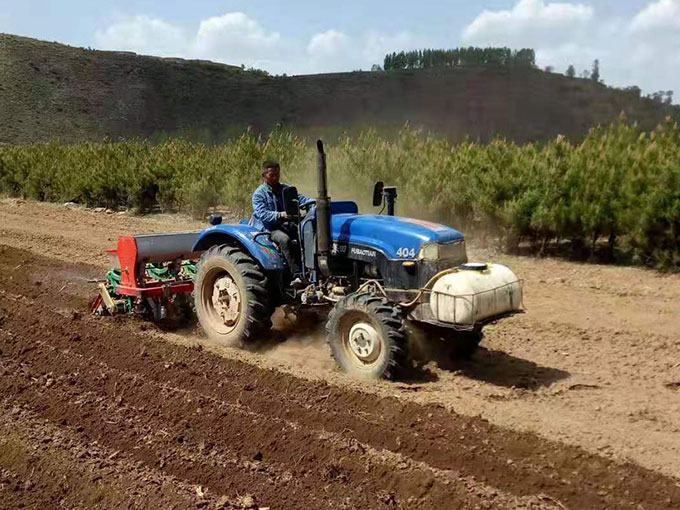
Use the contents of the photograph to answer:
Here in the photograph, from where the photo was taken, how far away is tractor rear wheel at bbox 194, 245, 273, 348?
5.93 metres

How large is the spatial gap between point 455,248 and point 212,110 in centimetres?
4427

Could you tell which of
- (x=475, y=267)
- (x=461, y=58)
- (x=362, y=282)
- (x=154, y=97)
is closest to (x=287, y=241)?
(x=362, y=282)

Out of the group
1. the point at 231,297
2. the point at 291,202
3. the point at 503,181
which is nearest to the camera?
the point at 291,202

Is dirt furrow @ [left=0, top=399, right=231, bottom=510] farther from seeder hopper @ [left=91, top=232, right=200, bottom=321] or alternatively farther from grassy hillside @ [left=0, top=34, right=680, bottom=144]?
grassy hillside @ [left=0, top=34, right=680, bottom=144]

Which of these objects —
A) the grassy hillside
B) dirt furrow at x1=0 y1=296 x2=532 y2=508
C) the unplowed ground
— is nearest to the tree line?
the grassy hillside

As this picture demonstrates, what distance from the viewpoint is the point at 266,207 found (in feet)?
19.8

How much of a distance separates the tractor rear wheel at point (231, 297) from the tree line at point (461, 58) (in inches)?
410

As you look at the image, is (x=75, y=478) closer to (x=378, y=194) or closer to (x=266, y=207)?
(x=266, y=207)

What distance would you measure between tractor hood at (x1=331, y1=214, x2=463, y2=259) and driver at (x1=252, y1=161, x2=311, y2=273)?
455 millimetres

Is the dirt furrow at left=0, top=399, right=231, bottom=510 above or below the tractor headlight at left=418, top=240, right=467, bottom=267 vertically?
below

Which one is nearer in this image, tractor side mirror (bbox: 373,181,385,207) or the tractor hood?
the tractor hood

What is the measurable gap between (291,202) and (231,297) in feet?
4.21

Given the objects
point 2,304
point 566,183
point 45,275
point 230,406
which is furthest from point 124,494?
point 566,183

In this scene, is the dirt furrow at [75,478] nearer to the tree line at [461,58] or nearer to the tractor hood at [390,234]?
the tractor hood at [390,234]
